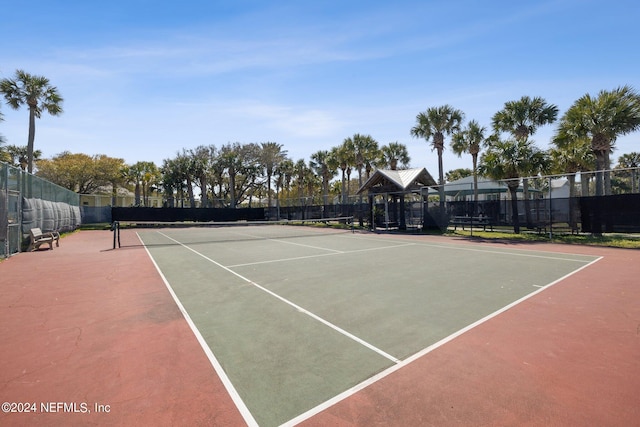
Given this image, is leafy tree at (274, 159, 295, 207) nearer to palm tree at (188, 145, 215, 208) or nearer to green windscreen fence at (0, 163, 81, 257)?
palm tree at (188, 145, 215, 208)

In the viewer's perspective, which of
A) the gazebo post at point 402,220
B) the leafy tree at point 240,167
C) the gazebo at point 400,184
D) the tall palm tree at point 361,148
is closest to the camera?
the gazebo at point 400,184

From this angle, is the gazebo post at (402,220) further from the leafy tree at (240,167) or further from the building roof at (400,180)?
the leafy tree at (240,167)

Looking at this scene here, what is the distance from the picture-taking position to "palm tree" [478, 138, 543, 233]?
2120cm

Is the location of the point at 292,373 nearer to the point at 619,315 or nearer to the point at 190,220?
the point at 619,315

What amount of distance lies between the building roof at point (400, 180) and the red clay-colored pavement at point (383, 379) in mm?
19395

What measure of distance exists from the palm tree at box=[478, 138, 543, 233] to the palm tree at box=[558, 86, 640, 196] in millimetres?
2694

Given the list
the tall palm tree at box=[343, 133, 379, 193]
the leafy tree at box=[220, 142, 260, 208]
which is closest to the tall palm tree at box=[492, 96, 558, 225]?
the tall palm tree at box=[343, 133, 379, 193]

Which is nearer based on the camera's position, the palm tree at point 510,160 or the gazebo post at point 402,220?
the palm tree at point 510,160

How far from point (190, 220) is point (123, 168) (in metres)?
19.2

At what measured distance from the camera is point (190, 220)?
4278 centimetres

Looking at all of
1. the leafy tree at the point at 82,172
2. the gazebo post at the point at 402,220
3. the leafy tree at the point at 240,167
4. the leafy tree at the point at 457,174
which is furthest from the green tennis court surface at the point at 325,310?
the leafy tree at the point at 457,174

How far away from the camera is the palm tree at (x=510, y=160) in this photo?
21203 mm

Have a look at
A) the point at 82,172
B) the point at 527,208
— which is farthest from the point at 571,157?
the point at 82,172

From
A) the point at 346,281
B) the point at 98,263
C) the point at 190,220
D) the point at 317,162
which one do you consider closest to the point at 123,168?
the point at 190,220
